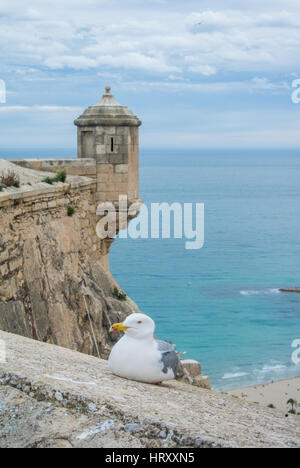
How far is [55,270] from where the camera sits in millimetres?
12000

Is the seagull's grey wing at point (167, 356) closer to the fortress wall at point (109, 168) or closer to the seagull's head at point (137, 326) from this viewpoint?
the seagull's head at point (137, 326)

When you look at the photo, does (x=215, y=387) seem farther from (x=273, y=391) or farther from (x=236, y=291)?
(x=236, y=291)

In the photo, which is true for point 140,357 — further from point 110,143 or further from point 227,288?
point 227,288

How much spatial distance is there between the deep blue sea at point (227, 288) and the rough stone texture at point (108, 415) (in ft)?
101

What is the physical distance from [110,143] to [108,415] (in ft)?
33.8

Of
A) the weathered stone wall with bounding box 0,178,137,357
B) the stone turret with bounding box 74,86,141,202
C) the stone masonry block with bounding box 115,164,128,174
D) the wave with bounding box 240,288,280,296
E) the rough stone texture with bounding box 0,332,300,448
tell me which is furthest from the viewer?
the wave with bounding box 240,288,280,296

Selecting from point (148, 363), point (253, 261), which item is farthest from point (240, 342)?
point (148, 363)

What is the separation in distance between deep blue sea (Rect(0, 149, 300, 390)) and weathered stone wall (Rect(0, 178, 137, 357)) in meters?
22.9

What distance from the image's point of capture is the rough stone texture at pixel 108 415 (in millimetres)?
4059

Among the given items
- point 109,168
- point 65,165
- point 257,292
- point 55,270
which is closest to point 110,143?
point 109,168

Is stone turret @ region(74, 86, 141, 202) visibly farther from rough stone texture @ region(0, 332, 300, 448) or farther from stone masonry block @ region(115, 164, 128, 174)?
rough stone texture @ region(0, 332, 300, 448)

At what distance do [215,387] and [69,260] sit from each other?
2428 cm

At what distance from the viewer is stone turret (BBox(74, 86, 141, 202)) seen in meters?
14.0

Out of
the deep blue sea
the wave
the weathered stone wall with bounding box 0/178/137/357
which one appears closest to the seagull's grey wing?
the weathered stone wall with bounding box 0/178/137/357
